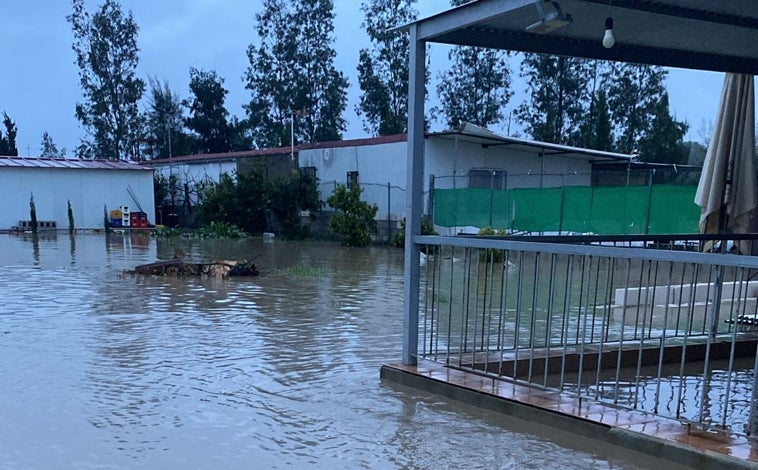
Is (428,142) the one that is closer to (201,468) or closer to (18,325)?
(18,325)

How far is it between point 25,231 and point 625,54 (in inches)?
1204

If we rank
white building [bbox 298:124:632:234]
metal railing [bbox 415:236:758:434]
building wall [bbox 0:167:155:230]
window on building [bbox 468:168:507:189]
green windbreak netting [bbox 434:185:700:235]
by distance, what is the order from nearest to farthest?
metal railing [bbox 415:236:758:434] → green windbreak netting [bbox 434:185:700:235] → white building [bbox 298:124:632:234] → window on building [bbox 468:168:507:189] → building wall [bbox 0:167:155:230]

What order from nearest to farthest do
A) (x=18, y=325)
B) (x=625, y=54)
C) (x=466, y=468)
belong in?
1. (x=466, y=468)
2. (x=625, y=54)
3. (x=18, y=325)

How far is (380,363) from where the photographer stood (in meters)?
7.16

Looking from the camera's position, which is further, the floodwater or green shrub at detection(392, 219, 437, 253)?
green shrub at detection(392, 219, 437, 253)

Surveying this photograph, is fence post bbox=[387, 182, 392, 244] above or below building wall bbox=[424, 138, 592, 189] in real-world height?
below

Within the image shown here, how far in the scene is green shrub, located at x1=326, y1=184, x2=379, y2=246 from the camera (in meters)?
25.7

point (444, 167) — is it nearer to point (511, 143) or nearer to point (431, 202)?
point (431, 202)

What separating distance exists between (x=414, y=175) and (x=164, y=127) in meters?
48.9

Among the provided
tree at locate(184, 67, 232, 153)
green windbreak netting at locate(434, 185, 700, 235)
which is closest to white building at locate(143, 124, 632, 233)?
green windbreak netting at locate(434, 185, 700, 235)

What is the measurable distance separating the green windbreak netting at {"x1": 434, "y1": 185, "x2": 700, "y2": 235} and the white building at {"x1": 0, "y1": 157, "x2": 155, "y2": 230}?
1972 centimetres

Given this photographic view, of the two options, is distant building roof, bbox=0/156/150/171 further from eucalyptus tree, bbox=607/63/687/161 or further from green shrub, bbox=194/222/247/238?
eucalyptus tree, bbox=607/63/687/161

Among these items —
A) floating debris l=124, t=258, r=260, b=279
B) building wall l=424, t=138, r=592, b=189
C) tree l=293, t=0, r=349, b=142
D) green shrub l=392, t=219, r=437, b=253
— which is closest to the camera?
floating debris l=124, t=258, r=260, b=279

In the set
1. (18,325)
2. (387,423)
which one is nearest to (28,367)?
(18,325)
